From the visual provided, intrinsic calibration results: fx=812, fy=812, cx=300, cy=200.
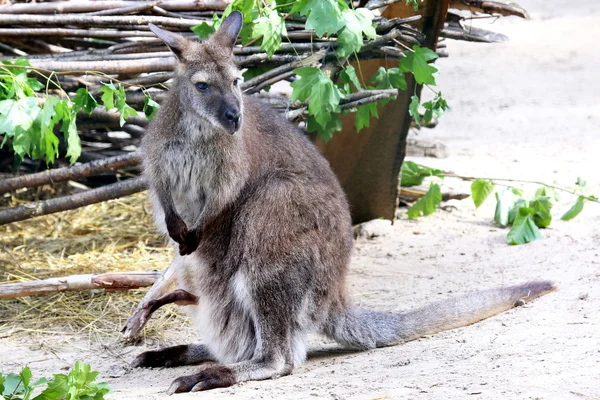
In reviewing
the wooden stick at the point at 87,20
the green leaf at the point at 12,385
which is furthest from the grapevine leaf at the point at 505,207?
the green leaf at the point at 12,385

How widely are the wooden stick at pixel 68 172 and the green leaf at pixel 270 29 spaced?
1505mm

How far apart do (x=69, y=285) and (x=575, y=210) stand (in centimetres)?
344

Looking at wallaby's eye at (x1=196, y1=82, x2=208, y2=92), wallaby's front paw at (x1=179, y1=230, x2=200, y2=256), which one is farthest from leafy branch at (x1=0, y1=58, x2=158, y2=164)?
wallaby's front paw at (x1=179, y1=230, x2=200, y2=256)

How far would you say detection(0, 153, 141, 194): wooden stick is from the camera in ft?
Answer: 17.5

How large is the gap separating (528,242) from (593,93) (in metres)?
5.06

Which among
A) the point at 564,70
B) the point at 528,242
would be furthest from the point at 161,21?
the point at 564,70

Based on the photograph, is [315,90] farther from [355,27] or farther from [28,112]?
[28,112]

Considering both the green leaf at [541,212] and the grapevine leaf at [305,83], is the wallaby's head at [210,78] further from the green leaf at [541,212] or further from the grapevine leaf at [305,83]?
the green leaf at [541,212]

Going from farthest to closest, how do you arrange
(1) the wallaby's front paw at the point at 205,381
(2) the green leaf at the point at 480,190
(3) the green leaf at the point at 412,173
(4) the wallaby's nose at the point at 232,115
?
(3) the green leaf at the point at 412,173 → (2) the green leaf at the point at 480,190 → (4) the wallaby's nose at the point at 232,115 → (1) the wallaby's front paw at the point at 205,381

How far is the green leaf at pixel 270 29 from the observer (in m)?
4.10

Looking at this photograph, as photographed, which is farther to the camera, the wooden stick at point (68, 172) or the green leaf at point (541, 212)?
the green leaf at point (541, 212)

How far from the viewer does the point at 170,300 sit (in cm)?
418

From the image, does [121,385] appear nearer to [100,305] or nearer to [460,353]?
[100,305]

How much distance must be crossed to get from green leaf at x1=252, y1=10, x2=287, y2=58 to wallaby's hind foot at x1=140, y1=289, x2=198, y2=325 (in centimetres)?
134
